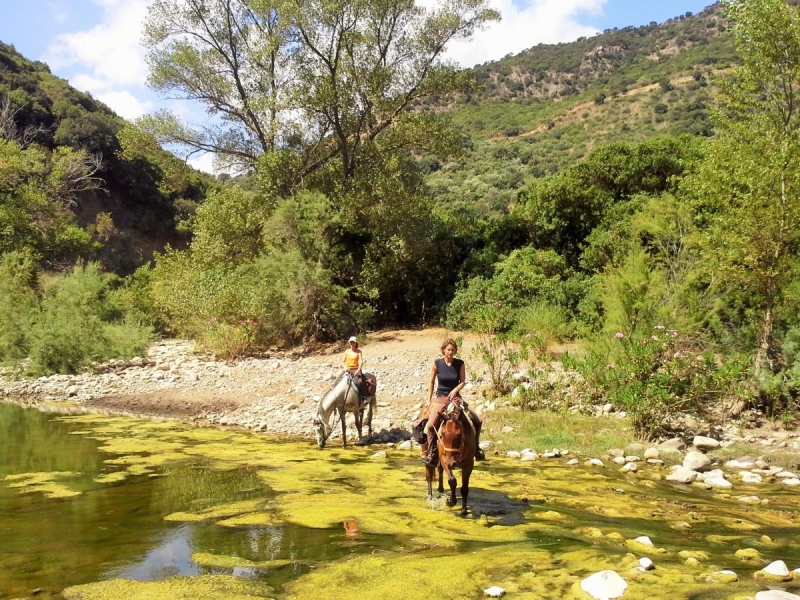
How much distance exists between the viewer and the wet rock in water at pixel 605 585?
499 cm

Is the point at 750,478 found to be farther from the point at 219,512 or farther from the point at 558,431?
the point at 219,512

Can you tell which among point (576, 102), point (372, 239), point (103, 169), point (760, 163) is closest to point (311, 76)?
point (372, 239)

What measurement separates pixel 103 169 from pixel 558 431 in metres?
41.7

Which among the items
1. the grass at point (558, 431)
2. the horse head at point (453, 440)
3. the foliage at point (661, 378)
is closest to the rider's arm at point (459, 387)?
the horse head at point (453, 440)

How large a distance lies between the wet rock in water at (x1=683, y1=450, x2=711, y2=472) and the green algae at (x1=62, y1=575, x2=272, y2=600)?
7102mm

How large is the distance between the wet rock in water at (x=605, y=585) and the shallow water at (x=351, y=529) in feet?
0.31

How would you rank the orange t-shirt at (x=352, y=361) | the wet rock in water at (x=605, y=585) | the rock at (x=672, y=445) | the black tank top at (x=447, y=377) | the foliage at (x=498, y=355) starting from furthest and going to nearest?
the foliage at (x=498, y=355) → the orange t-shirt at (x=352, y=361) → the rock at (x=672, y=445) → the black tank top at (x=447, y=377) → the wet rock in water at (x=605, y=585)

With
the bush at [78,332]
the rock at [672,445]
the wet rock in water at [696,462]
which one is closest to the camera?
the wet rock in water at [696,462]

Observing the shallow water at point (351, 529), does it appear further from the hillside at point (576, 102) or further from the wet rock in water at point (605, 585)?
the hillside at point (576, 102)

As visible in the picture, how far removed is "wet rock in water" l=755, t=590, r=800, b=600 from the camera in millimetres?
4566

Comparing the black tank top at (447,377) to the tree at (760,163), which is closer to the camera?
the black tank top at (447,377)

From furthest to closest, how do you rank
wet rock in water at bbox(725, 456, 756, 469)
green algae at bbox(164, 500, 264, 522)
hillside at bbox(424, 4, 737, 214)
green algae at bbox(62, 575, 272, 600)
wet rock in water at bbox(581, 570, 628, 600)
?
hillside at bbox(424, 4, 737, 214) < wet rock in water at bbox(725, 456, 756, 469) < green algae at bbox(164, 500, 264, 522) < green algae at bbox(62, 575, 272, 600) < wet rock in water at bbox(581, 570, 628, 600)

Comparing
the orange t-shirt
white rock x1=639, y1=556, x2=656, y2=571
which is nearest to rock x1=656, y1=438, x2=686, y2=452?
white rock x1=639, y1=556, x2=656, y2=571

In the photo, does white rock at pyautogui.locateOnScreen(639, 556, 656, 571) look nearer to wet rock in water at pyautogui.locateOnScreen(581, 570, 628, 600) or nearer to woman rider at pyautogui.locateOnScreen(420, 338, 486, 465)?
wet rock in water at pyautogui.locateOnScreen(581, 570, 628, 600)
